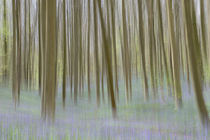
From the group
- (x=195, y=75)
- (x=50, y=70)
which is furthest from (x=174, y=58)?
(x=50, y=70)

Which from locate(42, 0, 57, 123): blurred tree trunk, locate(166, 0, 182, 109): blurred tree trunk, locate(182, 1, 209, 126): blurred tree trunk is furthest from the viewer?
locate(166, 0, 182, 109): blurred tree trunk

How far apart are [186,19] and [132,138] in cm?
223

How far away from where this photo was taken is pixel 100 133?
8.47 feet

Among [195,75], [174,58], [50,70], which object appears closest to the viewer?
[195,75]

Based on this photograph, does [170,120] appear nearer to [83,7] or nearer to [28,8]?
[83,7]

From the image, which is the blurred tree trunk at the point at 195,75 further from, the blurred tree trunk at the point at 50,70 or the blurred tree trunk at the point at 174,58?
the blurred tree trunk at the point at 50,70

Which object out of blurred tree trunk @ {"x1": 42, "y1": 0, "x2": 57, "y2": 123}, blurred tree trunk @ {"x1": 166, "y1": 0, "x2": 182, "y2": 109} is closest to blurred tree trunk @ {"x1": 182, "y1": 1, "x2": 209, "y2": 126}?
blurred tree trunk @ {"x1": 166, "y1": 0, "x2": 182, "y2": 109}

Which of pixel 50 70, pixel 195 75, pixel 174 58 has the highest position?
pixel 174 58

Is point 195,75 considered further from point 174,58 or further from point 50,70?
point 50,70

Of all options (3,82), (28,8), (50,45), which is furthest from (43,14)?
(3,82)

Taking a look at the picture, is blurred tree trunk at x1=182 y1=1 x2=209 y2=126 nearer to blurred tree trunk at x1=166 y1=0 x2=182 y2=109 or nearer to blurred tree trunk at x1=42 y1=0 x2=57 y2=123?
blurred tree trunk at x1=166 y1=0 x2=182 y2=109

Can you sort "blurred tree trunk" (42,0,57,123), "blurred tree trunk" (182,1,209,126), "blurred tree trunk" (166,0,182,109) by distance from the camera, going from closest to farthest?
"blurred tree trunk" (182,1,209,126) → "blurred tree trunk" (42,0,57,123) → "blurred tree trunk" (166,0,182,109)

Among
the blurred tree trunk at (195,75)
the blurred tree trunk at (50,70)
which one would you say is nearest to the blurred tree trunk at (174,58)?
the blurred tree trunk at (195,75)

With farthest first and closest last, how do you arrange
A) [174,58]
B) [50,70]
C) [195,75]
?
1. [174,58]
2. [50,70]
3. [195,75]
